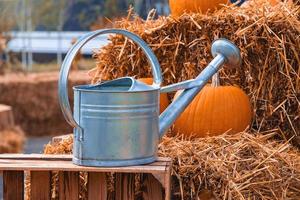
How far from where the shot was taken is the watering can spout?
8.21 ft

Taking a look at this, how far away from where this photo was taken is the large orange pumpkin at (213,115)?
3.15 meters

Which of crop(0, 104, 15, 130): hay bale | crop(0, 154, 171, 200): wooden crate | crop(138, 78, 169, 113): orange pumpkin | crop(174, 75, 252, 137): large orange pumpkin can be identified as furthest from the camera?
crop(0, 104, 15, 130): hay bale

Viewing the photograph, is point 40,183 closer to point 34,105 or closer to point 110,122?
point 110,122

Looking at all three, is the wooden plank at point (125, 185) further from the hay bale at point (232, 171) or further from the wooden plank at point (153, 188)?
the hay bale at point (232, 171)

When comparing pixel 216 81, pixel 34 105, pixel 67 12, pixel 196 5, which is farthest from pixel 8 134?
pixel 67 12

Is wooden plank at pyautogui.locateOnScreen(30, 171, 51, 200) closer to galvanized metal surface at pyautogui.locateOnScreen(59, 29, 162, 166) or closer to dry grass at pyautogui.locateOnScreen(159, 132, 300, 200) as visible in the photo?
galvanized metal surface at pyautogui.locateOnScreen(59, 29, 162, 166)

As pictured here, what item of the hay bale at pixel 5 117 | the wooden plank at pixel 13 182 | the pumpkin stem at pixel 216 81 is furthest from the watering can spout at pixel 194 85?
the hay bale at pixel 5 117

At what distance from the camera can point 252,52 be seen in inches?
132

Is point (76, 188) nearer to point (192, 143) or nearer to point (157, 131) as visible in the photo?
point (157, 131)

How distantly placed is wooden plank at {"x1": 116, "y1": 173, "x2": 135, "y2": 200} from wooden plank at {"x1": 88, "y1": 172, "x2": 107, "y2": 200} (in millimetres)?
73

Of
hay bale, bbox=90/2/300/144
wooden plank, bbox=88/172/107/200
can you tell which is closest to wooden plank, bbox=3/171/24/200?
wooden plank, bbox=88/172/107/200

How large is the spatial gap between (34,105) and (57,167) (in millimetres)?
8569

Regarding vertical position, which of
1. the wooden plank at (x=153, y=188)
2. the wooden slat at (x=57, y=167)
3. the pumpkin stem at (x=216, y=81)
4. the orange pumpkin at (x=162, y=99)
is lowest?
the wooden plank at (x=153, y=188)

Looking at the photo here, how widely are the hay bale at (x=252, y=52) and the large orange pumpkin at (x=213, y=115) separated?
0.21 m
